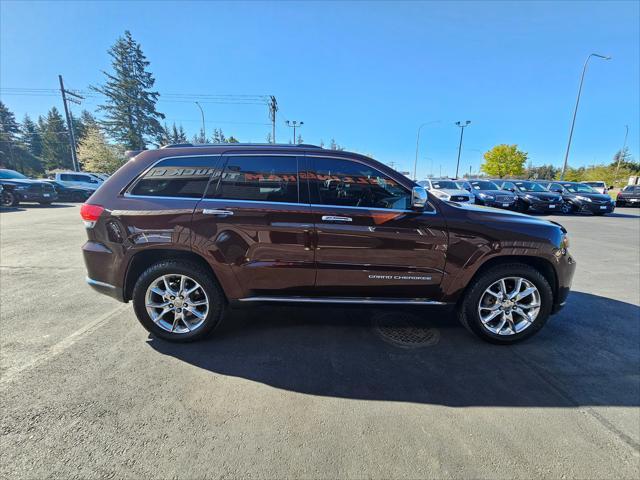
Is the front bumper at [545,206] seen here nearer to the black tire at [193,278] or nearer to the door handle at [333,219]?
the door handle at [333,219]

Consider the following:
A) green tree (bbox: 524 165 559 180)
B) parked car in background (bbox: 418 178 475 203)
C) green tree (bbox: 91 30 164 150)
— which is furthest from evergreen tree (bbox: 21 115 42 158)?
green tree (bbox: 524 165 559 180)

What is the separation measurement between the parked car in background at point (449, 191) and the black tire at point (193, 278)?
12600mm

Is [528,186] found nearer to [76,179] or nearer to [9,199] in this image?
[9,199]

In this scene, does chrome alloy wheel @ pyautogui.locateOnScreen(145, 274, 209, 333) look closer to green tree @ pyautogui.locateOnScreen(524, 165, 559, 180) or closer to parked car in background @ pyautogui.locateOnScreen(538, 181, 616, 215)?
parked car in background @ pyautogui.locateOnScreen(538, 181, 616, 215)

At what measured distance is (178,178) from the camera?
9.23ft

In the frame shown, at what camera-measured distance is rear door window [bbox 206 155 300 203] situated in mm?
2752

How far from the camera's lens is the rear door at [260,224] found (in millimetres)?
2686

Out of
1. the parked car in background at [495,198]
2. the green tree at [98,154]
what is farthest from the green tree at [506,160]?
the green tree at [98,154]

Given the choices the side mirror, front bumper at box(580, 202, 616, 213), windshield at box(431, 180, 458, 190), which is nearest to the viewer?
the side mirror

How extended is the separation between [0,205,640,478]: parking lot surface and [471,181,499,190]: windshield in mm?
15360

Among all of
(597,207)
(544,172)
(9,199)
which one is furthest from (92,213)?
(544,172)

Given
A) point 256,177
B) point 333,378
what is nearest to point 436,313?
point 333,378

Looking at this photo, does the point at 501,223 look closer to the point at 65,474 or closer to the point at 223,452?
the point at 223,452

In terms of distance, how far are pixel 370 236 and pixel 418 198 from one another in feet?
1.83
